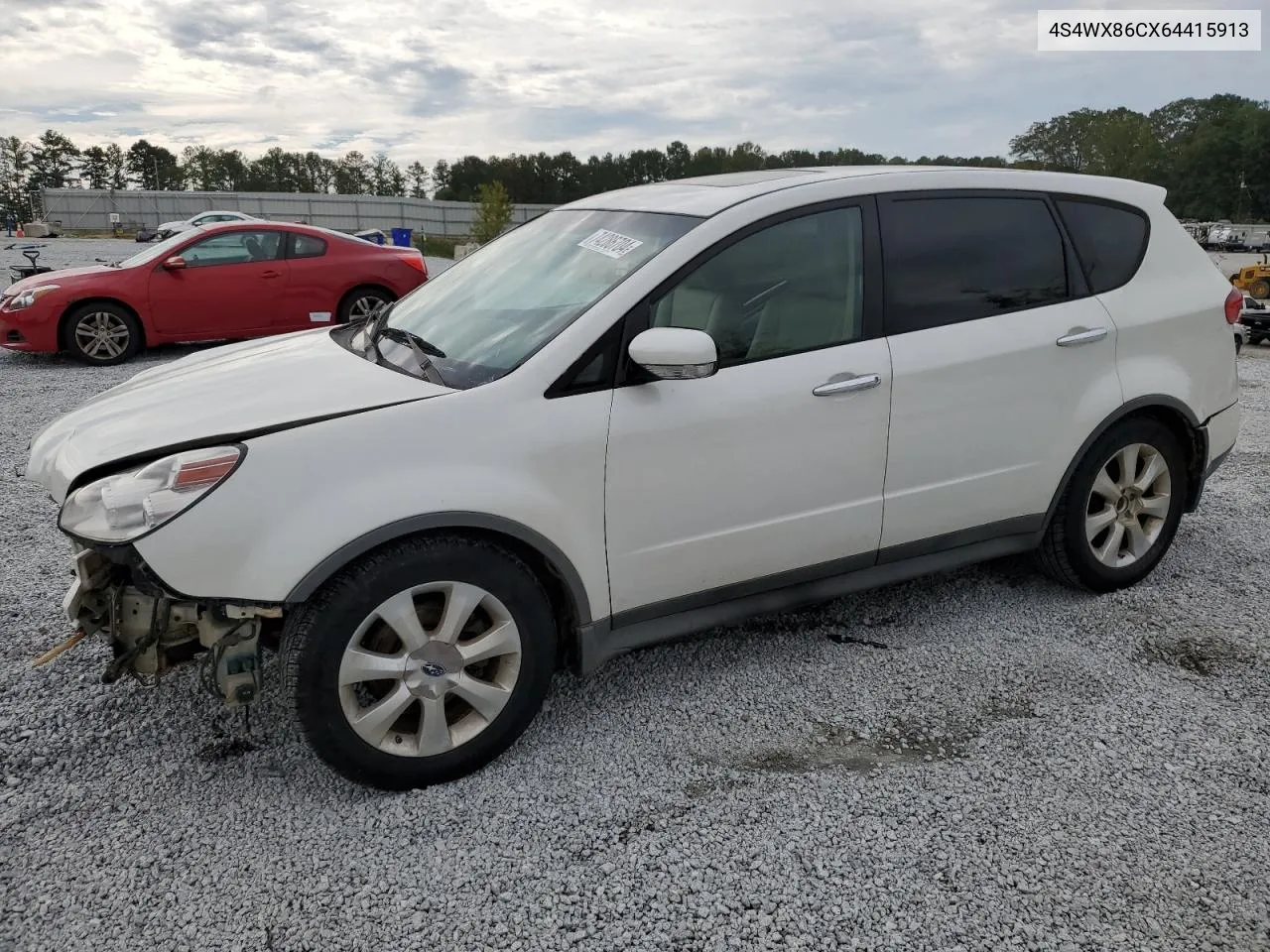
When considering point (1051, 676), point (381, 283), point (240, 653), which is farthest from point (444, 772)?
point (381, 283)

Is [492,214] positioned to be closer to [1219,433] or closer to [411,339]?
[1219,433]

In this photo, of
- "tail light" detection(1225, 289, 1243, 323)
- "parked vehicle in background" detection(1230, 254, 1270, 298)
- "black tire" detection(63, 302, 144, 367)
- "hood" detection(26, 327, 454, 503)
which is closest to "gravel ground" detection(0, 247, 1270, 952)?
"hood" detection(26, 327, 454, 503)

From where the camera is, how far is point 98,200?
58.0 metres

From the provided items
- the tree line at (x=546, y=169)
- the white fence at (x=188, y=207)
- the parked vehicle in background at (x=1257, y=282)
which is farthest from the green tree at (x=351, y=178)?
the parked vehicle in background at (x=1257, y=282)

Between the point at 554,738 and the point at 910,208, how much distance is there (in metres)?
2.28

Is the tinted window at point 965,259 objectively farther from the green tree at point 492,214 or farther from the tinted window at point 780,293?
the green tree at point 492,214

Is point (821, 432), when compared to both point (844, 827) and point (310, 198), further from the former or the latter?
point (310, 198)

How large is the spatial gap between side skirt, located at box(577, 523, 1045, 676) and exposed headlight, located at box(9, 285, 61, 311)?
28.8 feet

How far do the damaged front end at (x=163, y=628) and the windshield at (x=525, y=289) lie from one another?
36.2 inches

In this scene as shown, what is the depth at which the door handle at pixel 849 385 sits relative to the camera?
10.3 feet

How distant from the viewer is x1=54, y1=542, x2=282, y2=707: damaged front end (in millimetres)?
2576

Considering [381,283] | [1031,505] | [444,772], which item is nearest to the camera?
[444,772]

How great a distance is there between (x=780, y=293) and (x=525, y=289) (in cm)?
90

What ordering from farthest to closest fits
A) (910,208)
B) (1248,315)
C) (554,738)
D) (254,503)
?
(1248,315)
(910,208)
(554,738)
(254,503)
